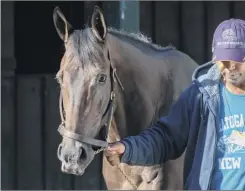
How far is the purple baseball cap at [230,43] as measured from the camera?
2.29 meters

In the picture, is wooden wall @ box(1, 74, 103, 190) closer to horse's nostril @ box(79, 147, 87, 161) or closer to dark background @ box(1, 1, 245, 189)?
dark background @ box(1, 1, 245, 189)

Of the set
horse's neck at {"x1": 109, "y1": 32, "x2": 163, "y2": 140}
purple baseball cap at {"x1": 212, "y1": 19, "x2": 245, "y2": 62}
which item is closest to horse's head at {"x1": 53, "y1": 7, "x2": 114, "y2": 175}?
horse's neck at {"x1": 109, "y1": 32, "x2": 163, "y2": 140}

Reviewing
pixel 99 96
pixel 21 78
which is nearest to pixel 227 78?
pixel 99 96

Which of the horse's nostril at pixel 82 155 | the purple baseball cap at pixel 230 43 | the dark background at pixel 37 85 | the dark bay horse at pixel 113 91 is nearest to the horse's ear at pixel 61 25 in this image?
the dark bay horse at pixel 113 91

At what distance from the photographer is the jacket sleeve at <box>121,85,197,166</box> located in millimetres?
2395

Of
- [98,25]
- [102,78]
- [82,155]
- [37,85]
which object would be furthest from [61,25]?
[37,85]

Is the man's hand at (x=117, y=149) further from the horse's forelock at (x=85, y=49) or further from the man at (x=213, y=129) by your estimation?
the horse's forelock at (x=85, y=49)

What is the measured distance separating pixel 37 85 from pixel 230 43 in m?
3.26

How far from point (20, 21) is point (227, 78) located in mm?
3365

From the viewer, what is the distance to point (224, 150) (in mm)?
2309

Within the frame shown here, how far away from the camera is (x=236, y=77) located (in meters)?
2.29

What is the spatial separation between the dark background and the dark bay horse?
2.21 metres

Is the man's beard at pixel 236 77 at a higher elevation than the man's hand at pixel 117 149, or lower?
higher

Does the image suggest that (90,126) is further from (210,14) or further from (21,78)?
(210,14)
